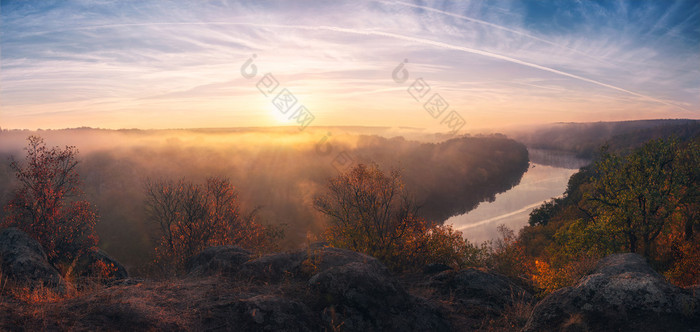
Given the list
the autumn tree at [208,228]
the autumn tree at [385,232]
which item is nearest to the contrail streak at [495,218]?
the autumn tree at [208,228]

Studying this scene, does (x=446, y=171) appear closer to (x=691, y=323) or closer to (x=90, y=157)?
(x=90, y=157)

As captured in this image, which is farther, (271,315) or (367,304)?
(367,304)

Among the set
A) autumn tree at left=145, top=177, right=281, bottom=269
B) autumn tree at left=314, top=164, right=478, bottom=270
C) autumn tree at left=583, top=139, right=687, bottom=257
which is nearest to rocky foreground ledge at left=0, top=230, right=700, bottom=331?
autumn tree at left=314, top=164, right=478, bottom=270

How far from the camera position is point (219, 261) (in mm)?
12102

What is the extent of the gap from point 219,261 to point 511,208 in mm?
107881

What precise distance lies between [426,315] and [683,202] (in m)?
26.0

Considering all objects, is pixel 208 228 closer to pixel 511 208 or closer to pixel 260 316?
pixel 260 316

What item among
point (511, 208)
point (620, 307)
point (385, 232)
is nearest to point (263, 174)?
point (511, 208)

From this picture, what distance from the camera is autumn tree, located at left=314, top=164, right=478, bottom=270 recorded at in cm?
2138

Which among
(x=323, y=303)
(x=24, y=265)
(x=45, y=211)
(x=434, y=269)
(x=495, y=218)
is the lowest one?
(x=495, y=218)

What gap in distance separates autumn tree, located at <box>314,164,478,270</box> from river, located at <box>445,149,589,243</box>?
30.4m

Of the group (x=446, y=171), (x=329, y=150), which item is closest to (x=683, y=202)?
(x=446, y=171)

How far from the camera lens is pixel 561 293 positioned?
8.22 metres

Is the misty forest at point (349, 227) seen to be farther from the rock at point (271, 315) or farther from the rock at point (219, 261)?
the rock at point (271, 315)
